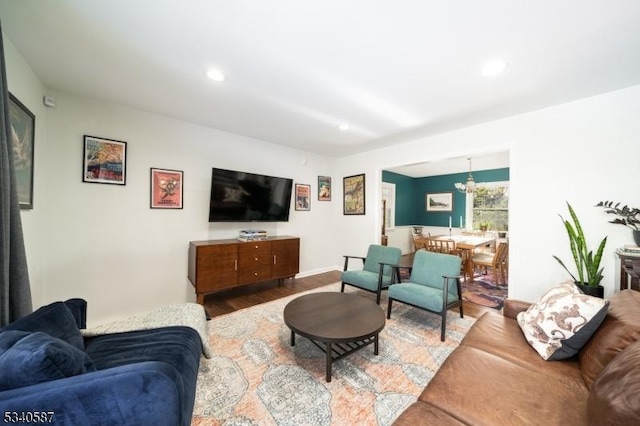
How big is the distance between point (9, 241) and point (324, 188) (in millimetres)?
4319

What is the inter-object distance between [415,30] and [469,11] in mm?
312

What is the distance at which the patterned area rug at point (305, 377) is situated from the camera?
1.58 metres

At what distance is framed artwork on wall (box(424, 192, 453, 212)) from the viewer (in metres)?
7.27

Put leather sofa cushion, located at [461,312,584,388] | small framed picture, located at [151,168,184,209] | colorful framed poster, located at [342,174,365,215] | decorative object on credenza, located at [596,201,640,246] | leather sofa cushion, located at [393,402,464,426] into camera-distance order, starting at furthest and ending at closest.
→ colorful framed poster, located at [342,174,365,215] < small framed picture, located at [151,168,184,209] < decorative object on credenza, located at [596,201,640,246] < leather sofa cushion, located at [461,312,584,388] < leather sofa cushion, located at [393,402,464,426]

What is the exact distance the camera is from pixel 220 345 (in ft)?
7.76

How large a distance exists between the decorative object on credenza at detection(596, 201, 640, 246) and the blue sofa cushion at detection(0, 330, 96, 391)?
412 cm

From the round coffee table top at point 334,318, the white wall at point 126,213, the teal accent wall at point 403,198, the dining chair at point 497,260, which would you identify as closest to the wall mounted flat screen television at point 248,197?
the white wall at point 126,213

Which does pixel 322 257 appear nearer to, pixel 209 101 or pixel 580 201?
pixel 209 101

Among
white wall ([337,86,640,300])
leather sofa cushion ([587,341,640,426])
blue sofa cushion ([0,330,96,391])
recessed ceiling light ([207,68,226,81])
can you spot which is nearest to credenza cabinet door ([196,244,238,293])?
recessed ceiling light ([207,68,226,81])

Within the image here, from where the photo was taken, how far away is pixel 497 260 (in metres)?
4.11

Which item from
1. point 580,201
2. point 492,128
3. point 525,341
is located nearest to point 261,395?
point 525,341

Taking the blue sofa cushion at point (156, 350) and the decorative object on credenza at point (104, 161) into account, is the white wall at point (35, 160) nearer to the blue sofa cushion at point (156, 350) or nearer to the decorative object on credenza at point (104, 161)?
the decorative object on credenza at point (104, 161)

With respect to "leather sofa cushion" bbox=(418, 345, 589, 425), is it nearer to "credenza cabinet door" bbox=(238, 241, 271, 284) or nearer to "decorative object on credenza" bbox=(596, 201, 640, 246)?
"decorative object on credenza" bbox=(596, 201, 640, 246)

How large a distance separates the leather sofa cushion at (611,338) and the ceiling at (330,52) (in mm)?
1784
